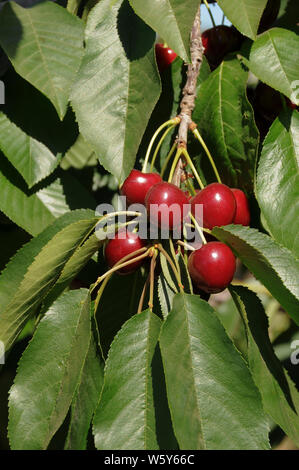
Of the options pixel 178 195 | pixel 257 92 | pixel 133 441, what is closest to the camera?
pixel 133 441

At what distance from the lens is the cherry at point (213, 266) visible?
0.81m

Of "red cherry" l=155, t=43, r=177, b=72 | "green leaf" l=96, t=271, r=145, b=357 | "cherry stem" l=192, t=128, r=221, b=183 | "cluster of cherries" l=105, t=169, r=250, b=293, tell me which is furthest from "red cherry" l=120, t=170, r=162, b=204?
"red cherry" l=155, t=43, r=177, b=72

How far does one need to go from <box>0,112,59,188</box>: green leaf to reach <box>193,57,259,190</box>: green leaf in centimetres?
28

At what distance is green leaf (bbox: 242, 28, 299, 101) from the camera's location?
896mm

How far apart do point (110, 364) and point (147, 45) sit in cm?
52

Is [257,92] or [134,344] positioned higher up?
[257,92]

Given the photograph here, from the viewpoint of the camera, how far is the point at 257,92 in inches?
41.5

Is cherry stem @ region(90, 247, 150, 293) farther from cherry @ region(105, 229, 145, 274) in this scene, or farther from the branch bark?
the branch bark

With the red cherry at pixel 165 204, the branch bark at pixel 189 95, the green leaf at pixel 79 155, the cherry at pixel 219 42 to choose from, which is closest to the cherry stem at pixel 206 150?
the branch bark at pixel 189 95

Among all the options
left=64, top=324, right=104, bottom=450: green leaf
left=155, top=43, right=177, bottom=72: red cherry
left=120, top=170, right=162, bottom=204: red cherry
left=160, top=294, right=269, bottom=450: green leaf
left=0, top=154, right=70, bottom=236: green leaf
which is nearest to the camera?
left=160, top=294, right=269, bottom=450: green leaf

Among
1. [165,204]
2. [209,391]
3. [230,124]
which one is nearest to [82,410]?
[209,391]

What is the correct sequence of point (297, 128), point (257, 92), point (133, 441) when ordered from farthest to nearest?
point (257, 92) < point (297, 128) < point (133, 441)

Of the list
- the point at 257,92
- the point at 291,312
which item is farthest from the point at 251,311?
the point at 257,92

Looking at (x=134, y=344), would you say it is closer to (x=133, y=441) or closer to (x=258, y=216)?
(x=133, y=441)
